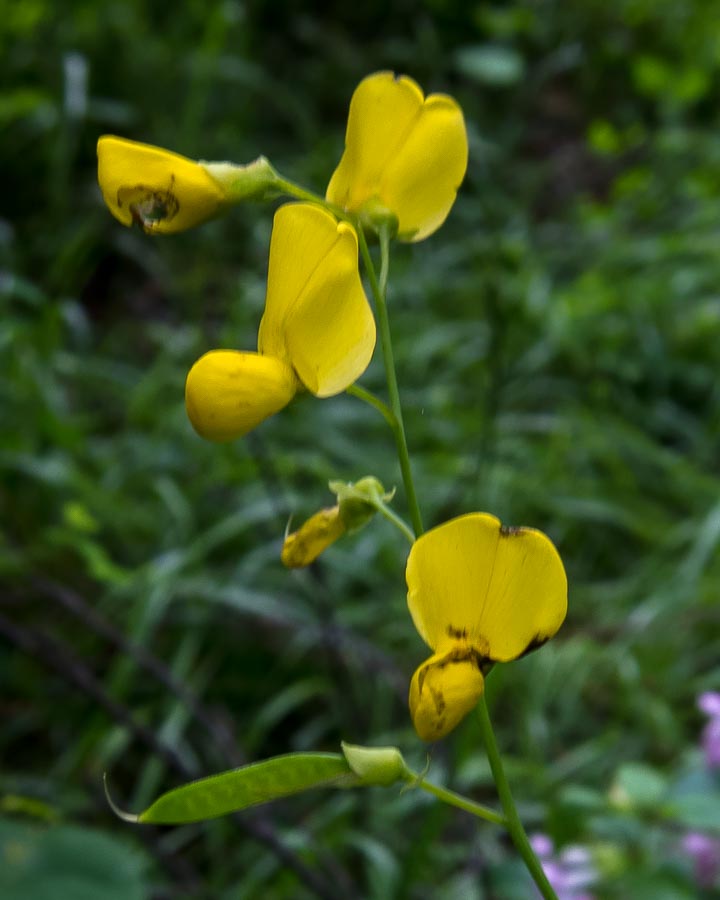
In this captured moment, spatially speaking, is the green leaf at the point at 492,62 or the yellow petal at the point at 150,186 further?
the green leaf at the point at 492,62

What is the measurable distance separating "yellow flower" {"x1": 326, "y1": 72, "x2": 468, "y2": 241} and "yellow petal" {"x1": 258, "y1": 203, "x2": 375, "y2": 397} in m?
0.07

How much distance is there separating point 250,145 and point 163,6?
55 cm

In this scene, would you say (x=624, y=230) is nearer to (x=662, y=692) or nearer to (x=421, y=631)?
(x=662, y=692)

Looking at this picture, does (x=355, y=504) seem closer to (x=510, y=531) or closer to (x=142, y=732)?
(x=510, y=531)

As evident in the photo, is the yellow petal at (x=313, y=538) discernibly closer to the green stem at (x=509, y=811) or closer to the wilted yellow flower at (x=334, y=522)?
the wilted yellow flower at (x=334, y=522)

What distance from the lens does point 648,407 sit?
2090 millimetres

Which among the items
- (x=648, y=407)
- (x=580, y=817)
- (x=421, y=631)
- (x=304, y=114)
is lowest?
(x=648, y=407)

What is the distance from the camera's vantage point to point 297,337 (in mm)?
446

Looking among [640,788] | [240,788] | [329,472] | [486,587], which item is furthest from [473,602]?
[329,472]

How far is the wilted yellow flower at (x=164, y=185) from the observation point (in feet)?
1.50

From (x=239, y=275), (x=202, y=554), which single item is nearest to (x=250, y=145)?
(x=239, y=275)

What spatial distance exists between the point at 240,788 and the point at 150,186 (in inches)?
10.1

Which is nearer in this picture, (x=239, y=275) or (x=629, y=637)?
(x=629, y=637)

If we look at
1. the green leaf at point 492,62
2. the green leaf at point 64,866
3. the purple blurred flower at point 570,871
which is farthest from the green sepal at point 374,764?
the green leaf at point 492,62
